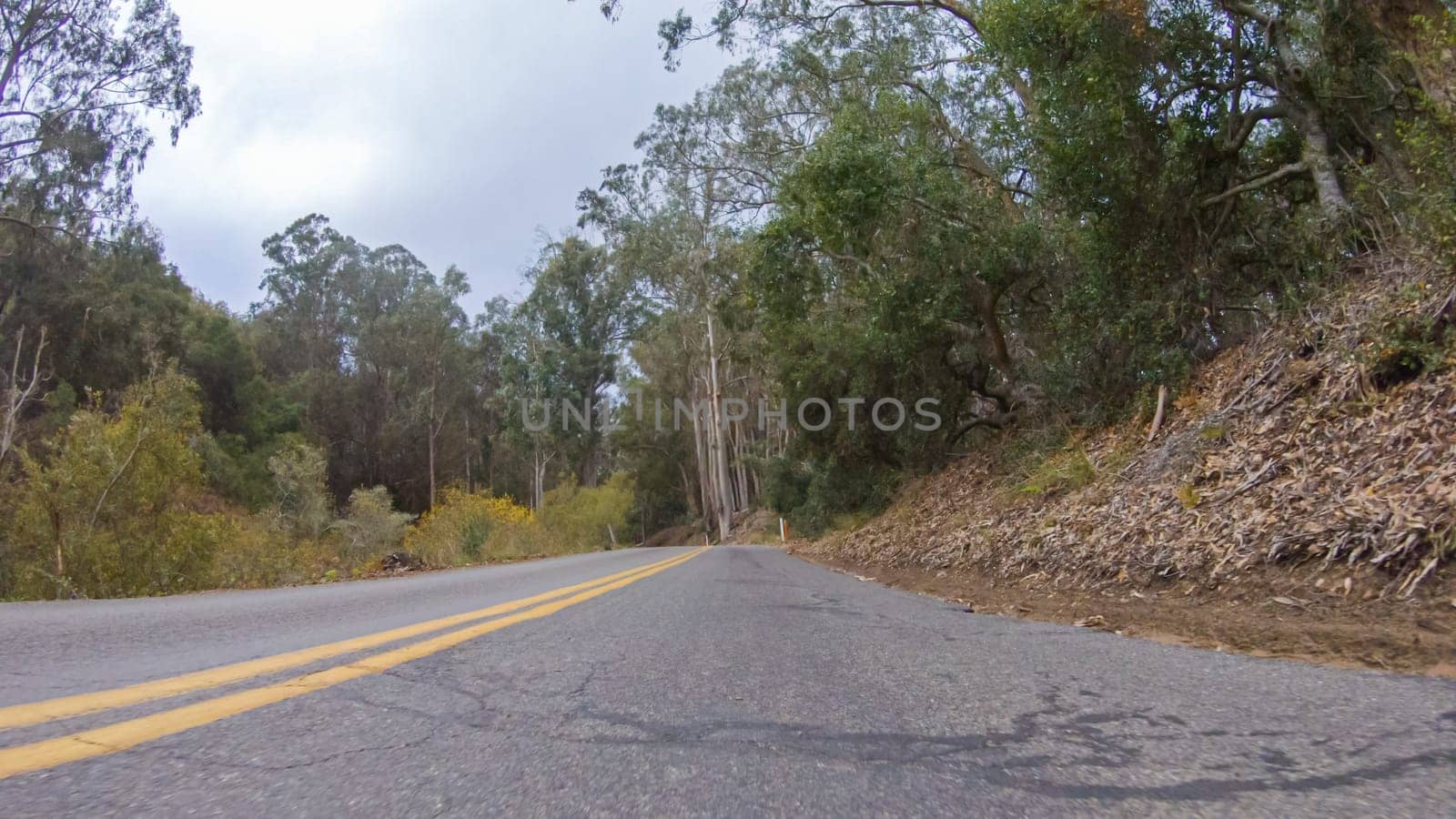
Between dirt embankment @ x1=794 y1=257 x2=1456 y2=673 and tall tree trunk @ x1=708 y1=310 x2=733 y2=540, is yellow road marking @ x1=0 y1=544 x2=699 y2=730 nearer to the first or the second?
dirt embankment @ x1=794 y1=257 x2=1456 y2=673

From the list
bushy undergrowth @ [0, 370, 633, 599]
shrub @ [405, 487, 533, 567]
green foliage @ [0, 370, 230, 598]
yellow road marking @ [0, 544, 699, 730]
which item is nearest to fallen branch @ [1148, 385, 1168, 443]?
yellow road marking @ [0, 544, 699, 730]

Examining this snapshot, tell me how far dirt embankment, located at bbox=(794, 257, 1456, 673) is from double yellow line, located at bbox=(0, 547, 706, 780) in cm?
398

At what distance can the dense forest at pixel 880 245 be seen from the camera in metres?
8.70

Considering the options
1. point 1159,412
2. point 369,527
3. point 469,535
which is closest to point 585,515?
point 369,527

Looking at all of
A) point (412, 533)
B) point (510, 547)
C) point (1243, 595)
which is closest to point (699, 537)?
point (412, 533)

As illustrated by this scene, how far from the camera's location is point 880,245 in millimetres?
13828

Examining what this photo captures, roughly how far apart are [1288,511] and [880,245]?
30.8 ft

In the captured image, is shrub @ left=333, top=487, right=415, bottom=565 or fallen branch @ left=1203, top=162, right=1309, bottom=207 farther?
shrub @ left=333, top=487, right=415, bottom=565

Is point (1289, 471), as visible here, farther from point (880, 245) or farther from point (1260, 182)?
point (880, 245)

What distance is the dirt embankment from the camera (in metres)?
4.04

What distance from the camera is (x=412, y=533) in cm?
2553

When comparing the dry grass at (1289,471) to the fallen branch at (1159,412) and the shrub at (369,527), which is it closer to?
the fallen branch at (1159,412)

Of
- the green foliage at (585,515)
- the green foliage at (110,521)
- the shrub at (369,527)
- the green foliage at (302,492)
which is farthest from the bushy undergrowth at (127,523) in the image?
the green foliage at (302,492)

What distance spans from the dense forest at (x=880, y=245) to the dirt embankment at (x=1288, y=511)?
0.35 metres
